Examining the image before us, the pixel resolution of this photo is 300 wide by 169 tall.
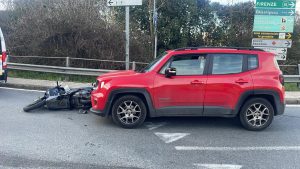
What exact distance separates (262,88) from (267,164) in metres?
1.96

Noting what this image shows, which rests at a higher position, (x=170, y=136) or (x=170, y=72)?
(x=170, y=72)

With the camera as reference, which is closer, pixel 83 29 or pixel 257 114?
pixel 257 114

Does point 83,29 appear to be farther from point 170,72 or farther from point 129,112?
point 170,72

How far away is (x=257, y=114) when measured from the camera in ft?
20.5

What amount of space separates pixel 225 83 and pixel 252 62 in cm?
77

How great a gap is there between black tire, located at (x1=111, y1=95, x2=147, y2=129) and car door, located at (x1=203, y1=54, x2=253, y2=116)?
51.0 inches

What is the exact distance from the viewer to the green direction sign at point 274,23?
1125 cm

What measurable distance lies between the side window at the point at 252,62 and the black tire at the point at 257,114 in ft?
2.17

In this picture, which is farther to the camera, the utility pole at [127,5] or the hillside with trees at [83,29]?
the hillside with trees at [83,29]

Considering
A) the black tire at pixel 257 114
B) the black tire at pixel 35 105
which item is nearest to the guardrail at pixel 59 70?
the black tire at pixel 35 105

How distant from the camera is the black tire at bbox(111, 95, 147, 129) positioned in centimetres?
618

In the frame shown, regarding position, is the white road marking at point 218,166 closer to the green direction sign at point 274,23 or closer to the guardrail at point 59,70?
the guardrail at point 59,70

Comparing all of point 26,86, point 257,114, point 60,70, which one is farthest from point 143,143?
point 60,70

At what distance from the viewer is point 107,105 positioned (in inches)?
242
